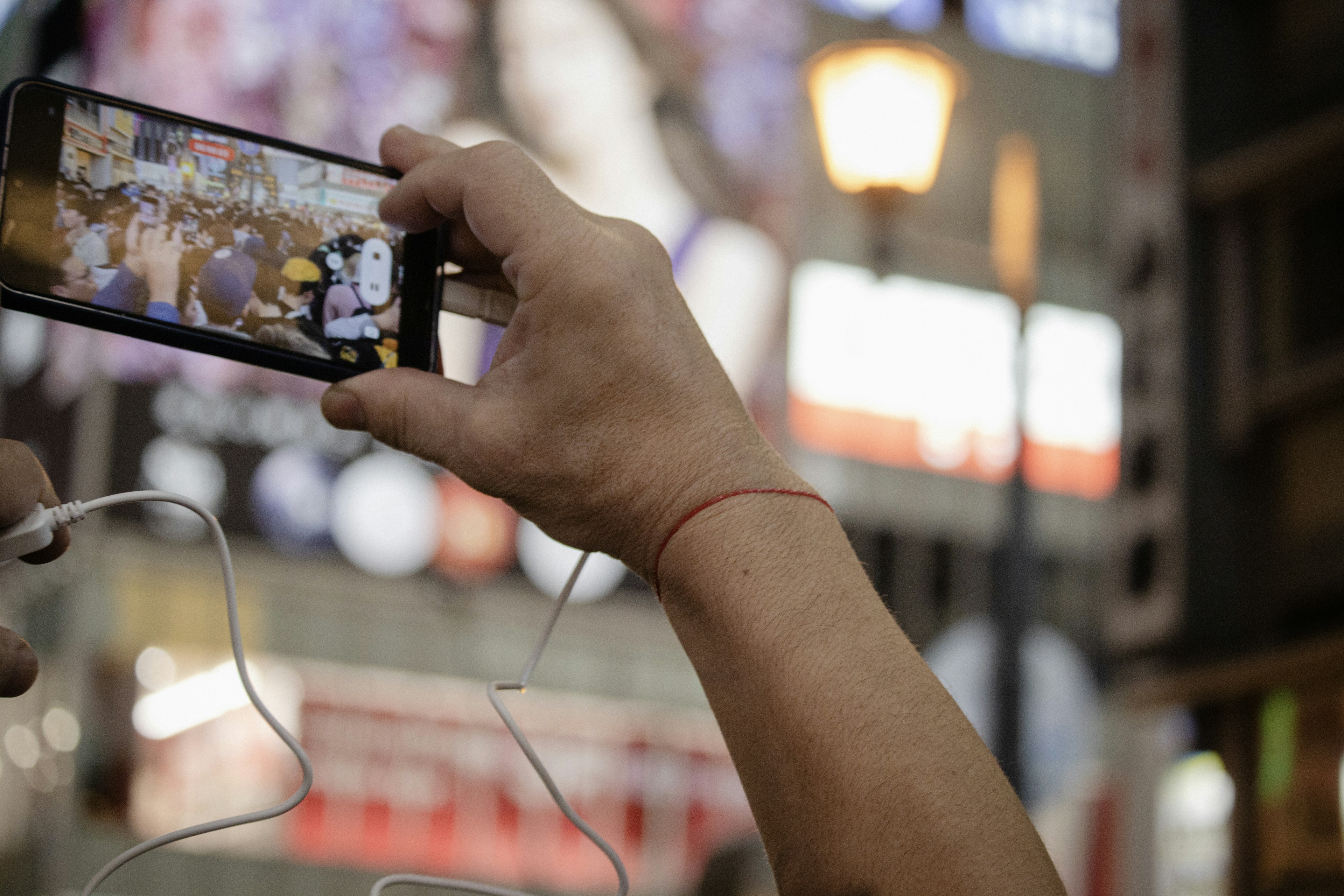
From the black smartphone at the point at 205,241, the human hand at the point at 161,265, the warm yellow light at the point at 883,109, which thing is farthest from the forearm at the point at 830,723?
the warm yellow light at the point at 883,109

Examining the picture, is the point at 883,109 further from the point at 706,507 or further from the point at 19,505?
the point at 19,505

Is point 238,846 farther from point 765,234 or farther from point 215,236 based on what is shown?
point 215,236

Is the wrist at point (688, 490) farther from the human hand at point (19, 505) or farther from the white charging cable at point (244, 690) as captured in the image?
the human hand at point (19, 505)

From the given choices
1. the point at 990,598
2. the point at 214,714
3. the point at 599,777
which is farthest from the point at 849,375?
the point at 214,714

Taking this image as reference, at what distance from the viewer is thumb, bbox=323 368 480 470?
4.47ft

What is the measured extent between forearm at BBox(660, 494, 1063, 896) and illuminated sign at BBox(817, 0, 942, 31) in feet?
56.8

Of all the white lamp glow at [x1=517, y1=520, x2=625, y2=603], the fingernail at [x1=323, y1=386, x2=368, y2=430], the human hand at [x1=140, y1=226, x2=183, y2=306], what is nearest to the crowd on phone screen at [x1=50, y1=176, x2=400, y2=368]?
the human hand at [x1=140, y1=226, x2=183, y2=306]

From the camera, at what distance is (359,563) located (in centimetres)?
1341

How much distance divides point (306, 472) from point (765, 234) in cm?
500

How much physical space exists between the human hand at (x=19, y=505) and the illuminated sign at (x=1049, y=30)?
20.2 m

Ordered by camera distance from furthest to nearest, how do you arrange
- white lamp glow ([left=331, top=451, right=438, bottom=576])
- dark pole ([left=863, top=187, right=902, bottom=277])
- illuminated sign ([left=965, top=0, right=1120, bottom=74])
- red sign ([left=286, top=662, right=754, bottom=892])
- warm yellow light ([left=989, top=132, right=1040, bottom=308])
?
1. illuminated sign ([left=965, top=0, right=1120, bottom=74])
2. red sign ([left=286, top=662, right=754, bottom=892])
3. white lamp glow ([left=331, top=451, right=438, bottom=576])
4. warm yellow light ([left=989, top=132, right=1040, bottom=308])
5. dark pole ([left=863, top=187, right=902, bottom=277])

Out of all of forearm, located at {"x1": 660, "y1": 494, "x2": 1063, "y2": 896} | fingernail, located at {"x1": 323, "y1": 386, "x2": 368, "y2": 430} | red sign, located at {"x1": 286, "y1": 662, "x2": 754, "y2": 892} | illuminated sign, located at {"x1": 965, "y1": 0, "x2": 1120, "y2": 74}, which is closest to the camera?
forearm, located at {"x1": 660, "y1": 494, "x2": 1063, "y2": 896}

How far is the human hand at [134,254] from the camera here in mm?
1508

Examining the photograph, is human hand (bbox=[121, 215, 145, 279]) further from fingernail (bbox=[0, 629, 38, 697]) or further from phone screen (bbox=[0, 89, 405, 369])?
fingernail (bbox=[0, 629, 38, 697])
